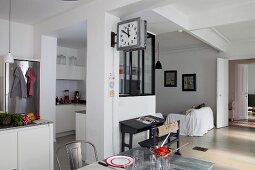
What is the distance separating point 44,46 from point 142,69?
7.32 ft

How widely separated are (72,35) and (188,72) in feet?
15.3

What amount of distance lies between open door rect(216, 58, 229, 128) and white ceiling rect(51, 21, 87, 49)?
431 centimetres

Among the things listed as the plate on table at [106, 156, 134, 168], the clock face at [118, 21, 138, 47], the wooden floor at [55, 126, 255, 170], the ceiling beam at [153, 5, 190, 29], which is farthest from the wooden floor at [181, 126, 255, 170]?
the ceiling beam at [153, 5, 190, 29]

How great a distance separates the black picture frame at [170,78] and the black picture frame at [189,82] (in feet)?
1.21

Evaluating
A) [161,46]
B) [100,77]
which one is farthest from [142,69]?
[161,46]

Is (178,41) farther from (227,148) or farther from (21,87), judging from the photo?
(21,87)

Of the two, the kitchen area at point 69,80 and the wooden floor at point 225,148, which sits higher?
the kitchen area at point 69,80

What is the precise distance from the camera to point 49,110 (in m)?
4.78

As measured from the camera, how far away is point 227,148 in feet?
14.8

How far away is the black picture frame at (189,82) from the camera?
7755 mm

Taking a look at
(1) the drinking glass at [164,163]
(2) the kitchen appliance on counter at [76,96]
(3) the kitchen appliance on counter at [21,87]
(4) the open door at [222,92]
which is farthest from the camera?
(4) the open door at [222,92]

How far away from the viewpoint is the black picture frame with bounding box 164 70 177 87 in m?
8.25

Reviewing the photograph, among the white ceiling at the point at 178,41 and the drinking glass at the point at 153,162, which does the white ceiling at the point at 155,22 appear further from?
the drinking glass at the point at 153,162

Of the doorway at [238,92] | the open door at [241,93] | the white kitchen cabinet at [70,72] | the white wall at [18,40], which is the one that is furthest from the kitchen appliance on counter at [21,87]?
the open door at [241,93]
